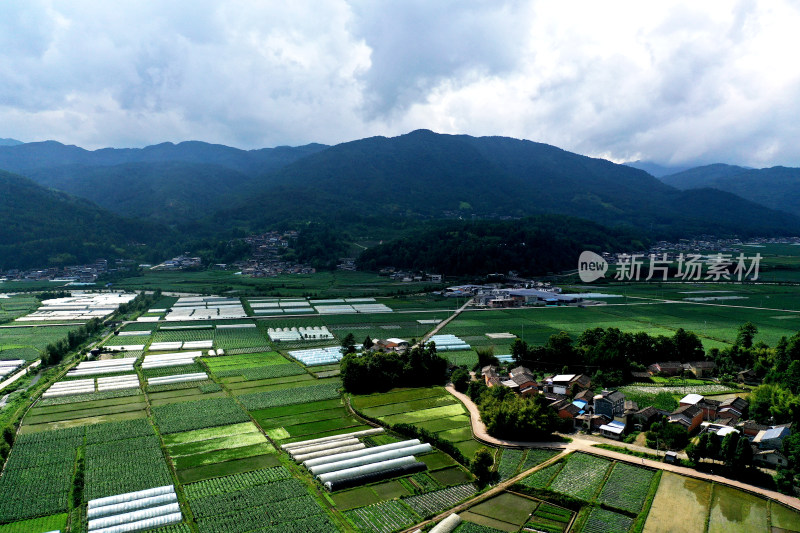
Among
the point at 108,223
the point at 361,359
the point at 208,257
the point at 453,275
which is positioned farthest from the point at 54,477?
the point at 108,223

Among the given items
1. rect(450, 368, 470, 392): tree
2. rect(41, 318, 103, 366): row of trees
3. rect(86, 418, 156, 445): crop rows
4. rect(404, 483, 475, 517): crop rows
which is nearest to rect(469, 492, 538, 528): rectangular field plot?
rect(404, 483, 475, 517): crop rows

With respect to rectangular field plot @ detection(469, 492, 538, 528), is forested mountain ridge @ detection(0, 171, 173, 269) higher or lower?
higher

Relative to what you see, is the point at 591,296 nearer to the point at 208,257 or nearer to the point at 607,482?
the point at 607,482

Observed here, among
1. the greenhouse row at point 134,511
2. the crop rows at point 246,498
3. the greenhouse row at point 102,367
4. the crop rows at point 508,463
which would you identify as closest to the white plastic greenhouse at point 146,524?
the greenhouse row at point 134,511

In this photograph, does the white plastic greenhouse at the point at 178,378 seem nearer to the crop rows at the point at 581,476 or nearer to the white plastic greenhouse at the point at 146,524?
the white plastic greenhouse at the point at 146,524

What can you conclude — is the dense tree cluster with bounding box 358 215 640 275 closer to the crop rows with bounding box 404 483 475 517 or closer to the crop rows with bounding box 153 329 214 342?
the crop rows with bounding box 153 329 214 342
